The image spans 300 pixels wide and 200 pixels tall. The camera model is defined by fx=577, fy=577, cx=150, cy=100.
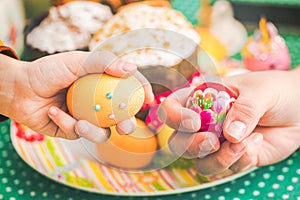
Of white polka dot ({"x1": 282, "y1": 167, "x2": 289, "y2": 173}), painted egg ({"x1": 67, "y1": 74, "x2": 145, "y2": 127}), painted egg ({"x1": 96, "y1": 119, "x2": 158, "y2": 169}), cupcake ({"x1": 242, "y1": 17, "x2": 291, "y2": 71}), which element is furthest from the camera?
cupcake ({"x1": 242, "y1": 17, "x2": 291, "y2": 71})

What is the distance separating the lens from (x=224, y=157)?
574mm

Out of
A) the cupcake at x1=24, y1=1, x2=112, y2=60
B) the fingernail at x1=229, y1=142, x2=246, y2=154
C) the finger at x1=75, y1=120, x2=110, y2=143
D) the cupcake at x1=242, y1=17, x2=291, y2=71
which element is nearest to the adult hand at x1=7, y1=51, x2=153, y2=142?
the finger at x1=75, y1=120, x2=110, y2=143

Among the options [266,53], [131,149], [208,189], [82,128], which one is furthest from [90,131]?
[266,53]

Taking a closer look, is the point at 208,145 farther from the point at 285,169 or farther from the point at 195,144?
the point at 285,169

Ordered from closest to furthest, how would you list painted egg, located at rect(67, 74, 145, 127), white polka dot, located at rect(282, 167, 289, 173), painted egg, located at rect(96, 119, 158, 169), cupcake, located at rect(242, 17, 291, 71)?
painted egg, located at rect(67, 74, 145, 127) < painted egg, located at rect(96, 119, 158, 169) < white polka dot, located at rect(282, 167, 289, 173) < cupcake, located at rect(242, 17, 291, 71)

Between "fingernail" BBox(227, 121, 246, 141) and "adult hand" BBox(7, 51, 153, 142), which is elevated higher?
"adult hand" BBox(7, 51, 153, 142)

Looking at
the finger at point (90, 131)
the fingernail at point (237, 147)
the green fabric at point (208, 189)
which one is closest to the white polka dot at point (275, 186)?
the green fabric at point (208, 189)

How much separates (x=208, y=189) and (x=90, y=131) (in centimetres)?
21

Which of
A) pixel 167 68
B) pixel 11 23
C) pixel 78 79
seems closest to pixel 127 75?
pixel 78 79

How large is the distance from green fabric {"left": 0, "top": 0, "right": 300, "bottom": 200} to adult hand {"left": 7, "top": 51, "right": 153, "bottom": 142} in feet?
0.40

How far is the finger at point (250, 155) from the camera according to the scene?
0.58m

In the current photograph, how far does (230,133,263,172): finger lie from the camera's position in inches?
22.7

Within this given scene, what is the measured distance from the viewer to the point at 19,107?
56cm

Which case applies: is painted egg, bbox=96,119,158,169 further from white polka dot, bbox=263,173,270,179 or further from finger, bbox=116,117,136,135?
white polka dot, bbox=263,173,270,179
